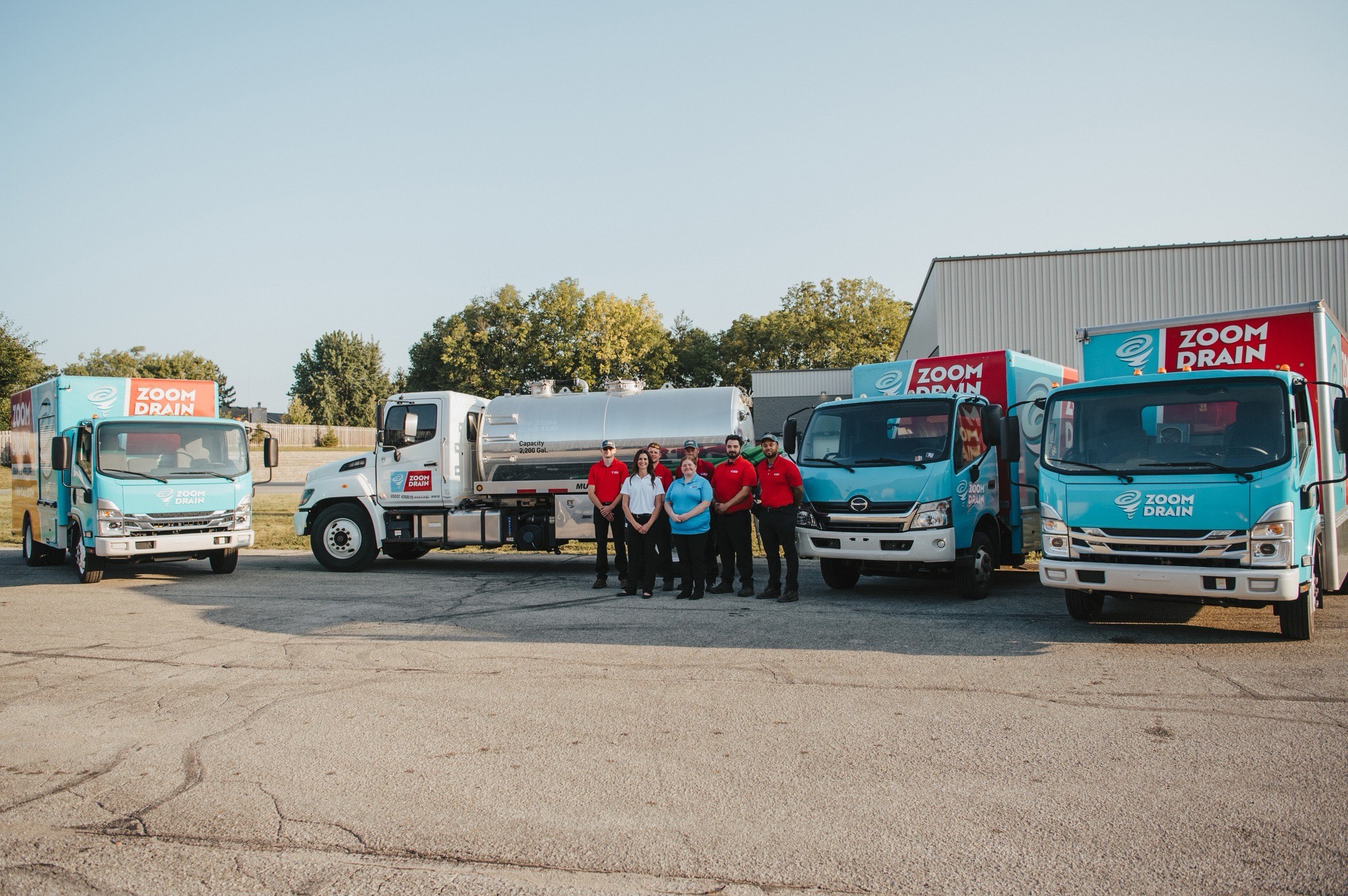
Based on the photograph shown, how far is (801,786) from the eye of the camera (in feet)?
15.6

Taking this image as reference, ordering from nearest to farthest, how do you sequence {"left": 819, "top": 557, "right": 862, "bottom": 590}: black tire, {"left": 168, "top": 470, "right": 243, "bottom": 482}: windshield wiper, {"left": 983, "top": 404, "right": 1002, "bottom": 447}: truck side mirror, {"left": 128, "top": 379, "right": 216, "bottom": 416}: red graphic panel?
{"left": 983, "top": 404, "right": 1002, "bottom": 447}: truck side mirror → {"left": 819, "top": 557, "right": 862, "bottom": 590}: black tire → {"left": 168, "top": 470, "right": 243, "bottom": 482}: windshield wiper → {"left": 128, "top": 379, "right": 216, "bottom": 416}: red graphic panel

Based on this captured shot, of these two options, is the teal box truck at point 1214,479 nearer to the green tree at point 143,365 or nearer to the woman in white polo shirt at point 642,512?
the woman in white polo shirt at point 642,512

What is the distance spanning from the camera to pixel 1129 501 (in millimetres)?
8141

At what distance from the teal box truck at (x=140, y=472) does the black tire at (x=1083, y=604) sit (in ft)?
37.2

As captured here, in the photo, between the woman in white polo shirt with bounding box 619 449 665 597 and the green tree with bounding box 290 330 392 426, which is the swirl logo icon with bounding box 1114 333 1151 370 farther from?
the green tree with bounding box 290 330 392 426

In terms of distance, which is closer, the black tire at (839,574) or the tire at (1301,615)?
the tire at (1301,615)

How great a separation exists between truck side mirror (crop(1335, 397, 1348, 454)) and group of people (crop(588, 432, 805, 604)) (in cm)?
510

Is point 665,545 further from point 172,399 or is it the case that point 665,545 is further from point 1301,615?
point 172,399

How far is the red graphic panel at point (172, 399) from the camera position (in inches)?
566

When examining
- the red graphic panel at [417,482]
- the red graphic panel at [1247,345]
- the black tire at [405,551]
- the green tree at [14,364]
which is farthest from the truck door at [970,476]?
the green tree at [14,364]

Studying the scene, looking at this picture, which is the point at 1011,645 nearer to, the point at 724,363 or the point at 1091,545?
the point at 1091,545

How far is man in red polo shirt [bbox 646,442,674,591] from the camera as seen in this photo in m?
11.9

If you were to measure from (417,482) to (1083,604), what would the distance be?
9843mm

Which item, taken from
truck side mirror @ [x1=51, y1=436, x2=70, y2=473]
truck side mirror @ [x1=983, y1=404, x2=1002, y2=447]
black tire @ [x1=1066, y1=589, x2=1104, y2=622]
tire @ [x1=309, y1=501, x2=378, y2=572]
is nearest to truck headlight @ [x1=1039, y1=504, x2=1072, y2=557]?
black tire @ [x1=1066, y1=589, x2=1104, y2=622]
